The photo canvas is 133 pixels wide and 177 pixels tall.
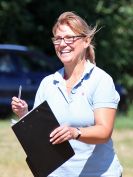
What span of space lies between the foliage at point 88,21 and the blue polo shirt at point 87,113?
1546 cm

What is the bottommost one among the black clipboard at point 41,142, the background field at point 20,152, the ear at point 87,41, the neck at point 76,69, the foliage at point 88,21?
the foliage at point 88,21

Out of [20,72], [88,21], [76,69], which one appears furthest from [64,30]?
[88,21]

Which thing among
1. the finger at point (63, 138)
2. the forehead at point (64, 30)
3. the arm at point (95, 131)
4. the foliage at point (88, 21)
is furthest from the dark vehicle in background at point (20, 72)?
the finger at point (63, 138)

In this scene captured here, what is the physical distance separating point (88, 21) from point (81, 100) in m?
16.7

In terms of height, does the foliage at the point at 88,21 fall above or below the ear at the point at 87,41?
below

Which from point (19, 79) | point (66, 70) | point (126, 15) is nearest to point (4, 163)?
point (66, 70)

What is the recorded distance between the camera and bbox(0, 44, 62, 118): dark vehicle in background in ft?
49.9

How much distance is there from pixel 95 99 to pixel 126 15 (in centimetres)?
1878

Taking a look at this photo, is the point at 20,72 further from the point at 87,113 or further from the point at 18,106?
the point at 87,113

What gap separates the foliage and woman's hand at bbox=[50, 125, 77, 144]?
15.8 metres

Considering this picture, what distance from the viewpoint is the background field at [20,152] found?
827 cm

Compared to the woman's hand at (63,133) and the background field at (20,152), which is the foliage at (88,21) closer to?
the background field at (20,152)

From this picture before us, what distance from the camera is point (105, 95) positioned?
12.6 feet

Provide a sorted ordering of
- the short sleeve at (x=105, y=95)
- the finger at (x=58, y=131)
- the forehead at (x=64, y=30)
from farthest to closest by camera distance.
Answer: the forehead at (x=64, y=30) < the short sleeve at (x=105, y=95) < the finger at (x=58, y=131)
